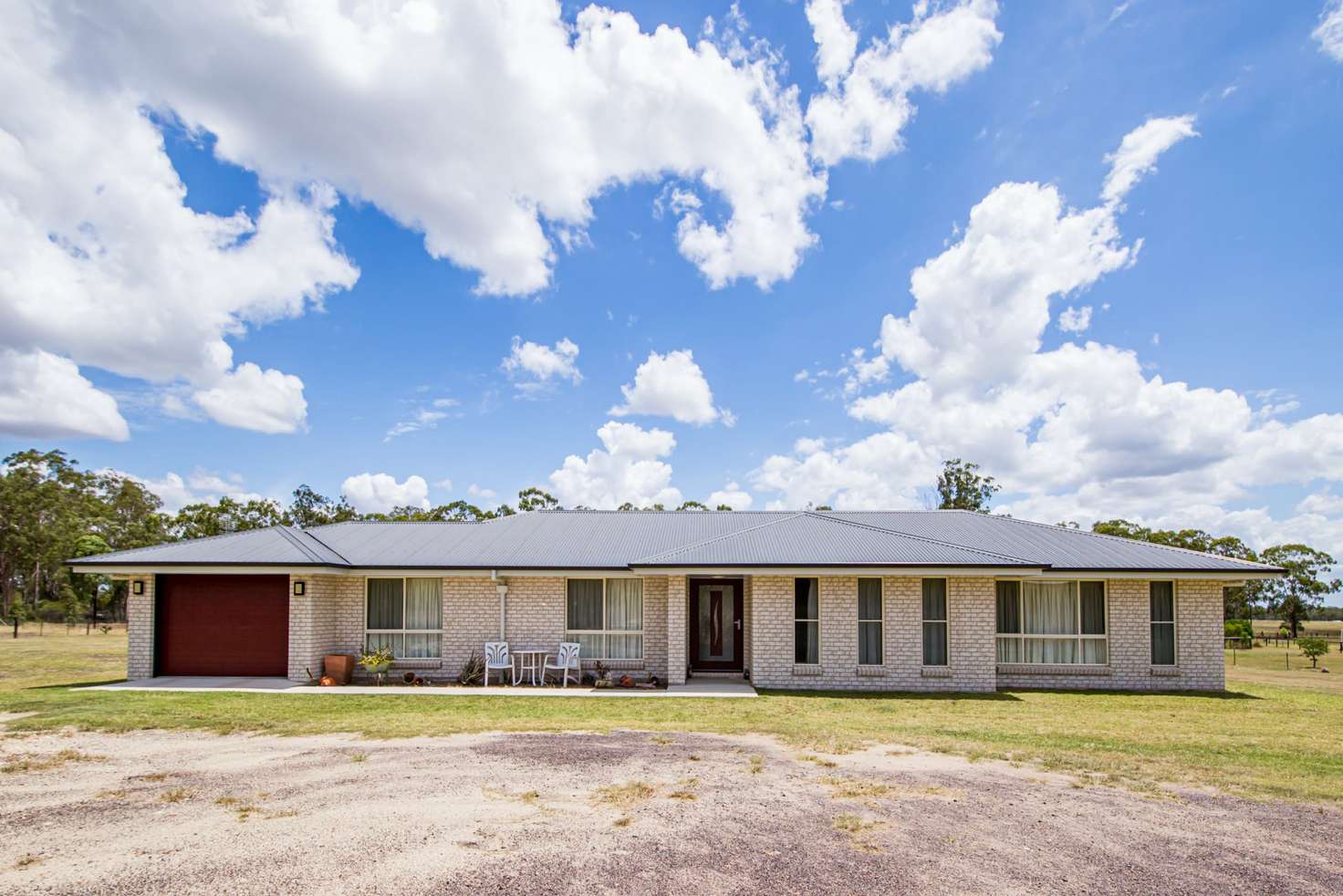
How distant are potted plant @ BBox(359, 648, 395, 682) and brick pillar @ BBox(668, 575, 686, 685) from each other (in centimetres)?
557

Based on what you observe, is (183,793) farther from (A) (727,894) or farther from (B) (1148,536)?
(B) (1148,536)

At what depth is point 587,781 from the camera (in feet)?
24.6

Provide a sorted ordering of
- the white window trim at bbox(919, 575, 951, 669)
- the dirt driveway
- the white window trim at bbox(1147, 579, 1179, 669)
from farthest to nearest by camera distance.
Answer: the white window trim at bbox(1147, 579, 1179, 669) < the white window trim at bbox(919, 575, 951, 669) < the dirt driveway

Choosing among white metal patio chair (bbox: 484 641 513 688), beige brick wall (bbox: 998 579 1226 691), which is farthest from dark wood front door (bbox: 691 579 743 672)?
beige brick wall (bbox: 998 579 1226 691)

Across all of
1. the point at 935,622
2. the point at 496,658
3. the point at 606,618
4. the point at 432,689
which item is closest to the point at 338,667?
the point at 432,689

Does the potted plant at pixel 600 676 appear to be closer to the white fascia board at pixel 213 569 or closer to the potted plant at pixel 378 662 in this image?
the potted plant at pixel 378 662

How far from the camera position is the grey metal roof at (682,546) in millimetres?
14727

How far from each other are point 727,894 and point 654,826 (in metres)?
1.32

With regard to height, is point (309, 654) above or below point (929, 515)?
below

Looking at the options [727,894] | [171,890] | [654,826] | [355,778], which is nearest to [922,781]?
[654,826]

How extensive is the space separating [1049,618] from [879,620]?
3.73 meters

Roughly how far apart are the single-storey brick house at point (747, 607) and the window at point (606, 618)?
0.04 meters

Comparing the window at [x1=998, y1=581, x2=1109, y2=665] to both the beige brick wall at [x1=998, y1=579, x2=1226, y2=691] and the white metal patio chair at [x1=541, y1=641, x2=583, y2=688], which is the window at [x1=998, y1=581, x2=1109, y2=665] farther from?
the white metal patio chair at [x1=541, y1=641, x2=583, y2=688]

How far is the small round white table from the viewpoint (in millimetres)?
15375
